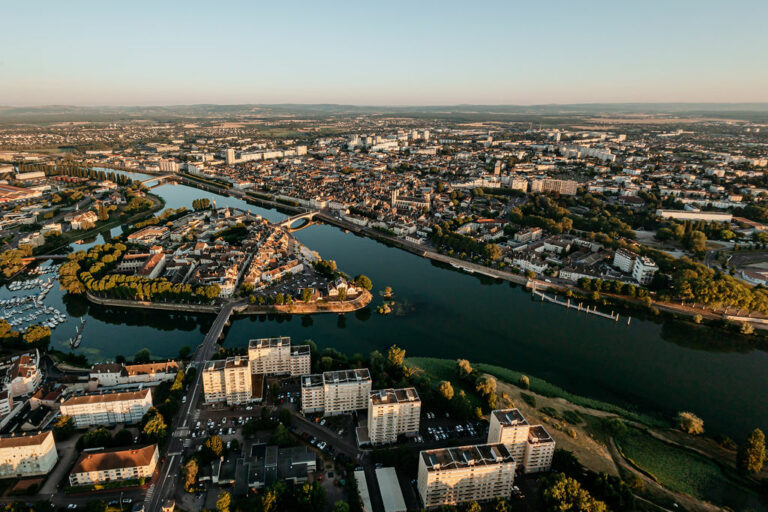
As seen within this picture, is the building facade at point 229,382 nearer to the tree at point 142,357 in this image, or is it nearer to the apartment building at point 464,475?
the tree at point 142,357

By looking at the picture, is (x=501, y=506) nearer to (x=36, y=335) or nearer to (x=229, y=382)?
(x=229, y=382)

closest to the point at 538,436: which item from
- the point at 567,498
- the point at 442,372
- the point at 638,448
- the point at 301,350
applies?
the point at 567,498

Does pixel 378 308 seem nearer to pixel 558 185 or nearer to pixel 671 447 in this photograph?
pixel 671 447

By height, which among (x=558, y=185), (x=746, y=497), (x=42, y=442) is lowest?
(x=746, y=497)

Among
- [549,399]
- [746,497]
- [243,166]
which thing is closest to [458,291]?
[549,399]

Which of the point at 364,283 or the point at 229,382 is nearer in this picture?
the point at 229,382

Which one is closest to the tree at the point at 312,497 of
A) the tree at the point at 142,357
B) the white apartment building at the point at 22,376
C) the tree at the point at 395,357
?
the tree at the point at 395,357
